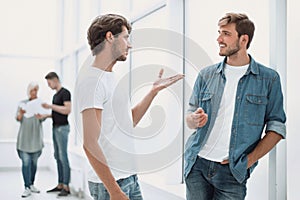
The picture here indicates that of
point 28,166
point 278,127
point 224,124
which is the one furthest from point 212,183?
point 28,166

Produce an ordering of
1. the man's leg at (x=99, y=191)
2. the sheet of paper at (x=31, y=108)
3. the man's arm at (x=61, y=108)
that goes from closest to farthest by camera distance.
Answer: the man's leg at (x=99, y=191) → the man's arm at (x=61, y=108) → the sheet of paper at (x=31, y=108)

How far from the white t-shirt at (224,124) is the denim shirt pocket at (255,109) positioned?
67 mm

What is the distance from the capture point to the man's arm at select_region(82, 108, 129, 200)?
1.41 m

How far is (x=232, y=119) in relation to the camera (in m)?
1.73

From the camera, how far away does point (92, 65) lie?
1.52 meters

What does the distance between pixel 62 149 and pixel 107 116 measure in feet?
11.5

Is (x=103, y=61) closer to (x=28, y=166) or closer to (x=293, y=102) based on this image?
(x=293, y=102)

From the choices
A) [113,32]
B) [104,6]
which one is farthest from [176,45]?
[104,6]

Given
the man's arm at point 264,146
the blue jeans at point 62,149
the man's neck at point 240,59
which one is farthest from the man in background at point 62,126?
the man's arm at point 264,146

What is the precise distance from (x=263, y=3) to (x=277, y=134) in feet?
2.41

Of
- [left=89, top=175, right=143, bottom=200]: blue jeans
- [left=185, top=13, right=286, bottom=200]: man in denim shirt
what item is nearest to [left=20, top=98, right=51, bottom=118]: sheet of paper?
[left=185, top=13, right=286, bottom=200]: man in denim shirt

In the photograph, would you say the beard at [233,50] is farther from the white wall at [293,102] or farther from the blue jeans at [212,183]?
the blue jeans at [212,183]

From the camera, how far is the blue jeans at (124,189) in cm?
152

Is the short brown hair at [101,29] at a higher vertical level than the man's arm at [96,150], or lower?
higher
